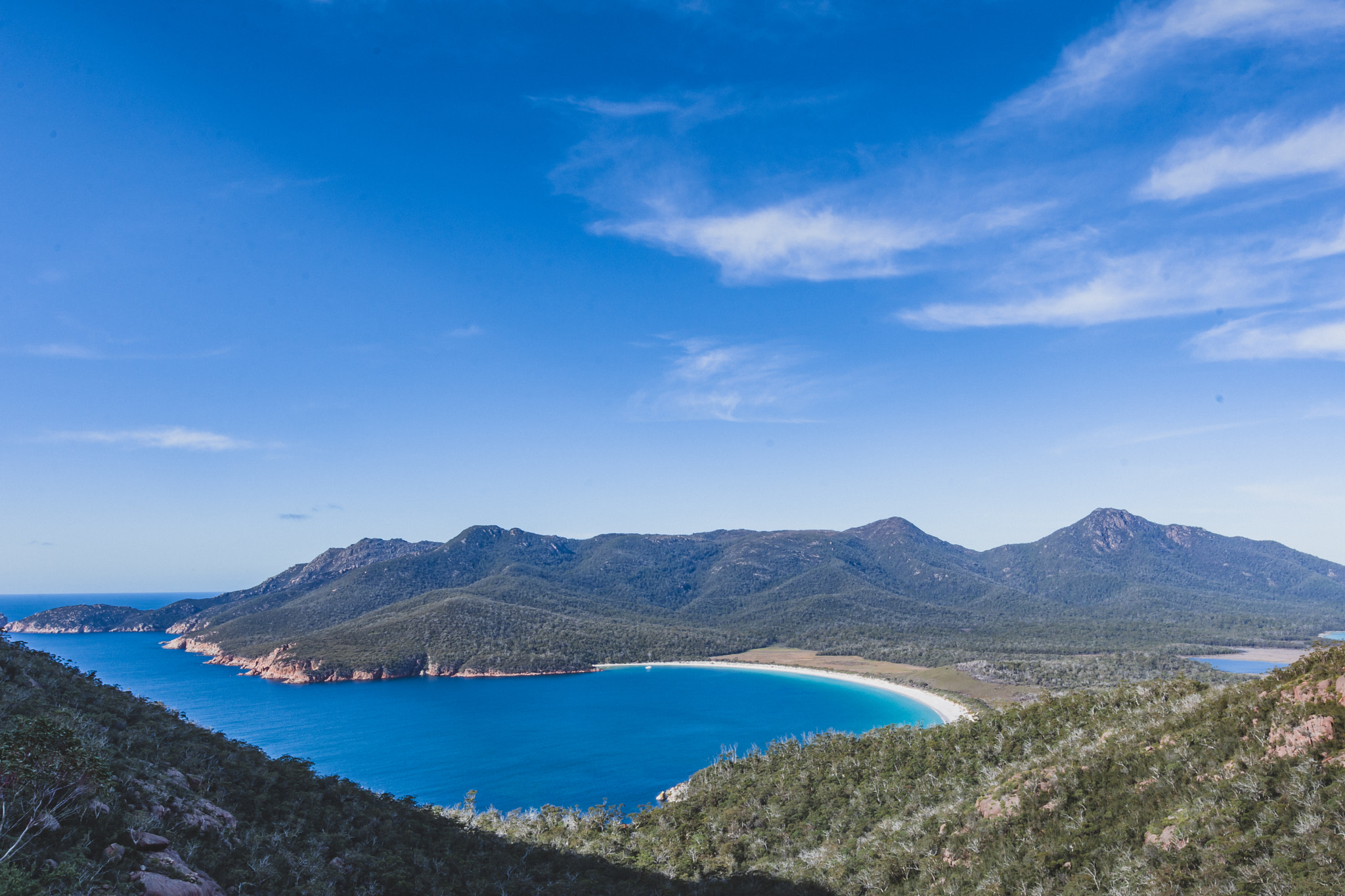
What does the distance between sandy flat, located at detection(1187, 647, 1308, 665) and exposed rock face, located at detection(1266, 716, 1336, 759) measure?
17622 cm

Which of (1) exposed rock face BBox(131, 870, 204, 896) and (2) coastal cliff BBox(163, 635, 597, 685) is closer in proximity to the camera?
(1) exposed rock face BBox(131, 870, 204, 896)

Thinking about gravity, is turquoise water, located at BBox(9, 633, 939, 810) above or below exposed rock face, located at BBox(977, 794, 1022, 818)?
below

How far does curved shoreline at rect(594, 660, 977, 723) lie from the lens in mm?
98438

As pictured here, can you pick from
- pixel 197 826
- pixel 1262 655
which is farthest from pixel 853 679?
pixel 197 826

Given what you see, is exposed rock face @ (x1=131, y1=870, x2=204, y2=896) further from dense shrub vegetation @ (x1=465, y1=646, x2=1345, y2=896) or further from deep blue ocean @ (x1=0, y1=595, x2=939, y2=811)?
deep blue ocean @ (x1=0, y1=595, x2=939, y2=811)

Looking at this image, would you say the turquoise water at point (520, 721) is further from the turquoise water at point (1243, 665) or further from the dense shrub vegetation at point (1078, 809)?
the turquoise water at point (1243, 665)

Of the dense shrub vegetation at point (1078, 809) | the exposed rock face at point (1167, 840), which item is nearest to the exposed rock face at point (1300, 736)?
the dense shrub vegetation at point (1078, 809)

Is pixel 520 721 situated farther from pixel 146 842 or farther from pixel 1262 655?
pixel 1262 655

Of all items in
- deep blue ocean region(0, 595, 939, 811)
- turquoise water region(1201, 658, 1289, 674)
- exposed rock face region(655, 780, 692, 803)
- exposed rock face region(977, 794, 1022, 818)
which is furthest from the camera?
turquoise water region(1201, 658, 1289, 674)

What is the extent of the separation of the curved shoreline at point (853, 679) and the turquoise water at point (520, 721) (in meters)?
3.12

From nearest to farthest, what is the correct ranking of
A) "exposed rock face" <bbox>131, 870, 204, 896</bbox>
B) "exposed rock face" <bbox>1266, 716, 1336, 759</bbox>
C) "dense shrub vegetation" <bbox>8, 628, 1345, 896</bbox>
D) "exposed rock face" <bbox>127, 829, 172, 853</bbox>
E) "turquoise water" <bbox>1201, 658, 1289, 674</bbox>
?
1. "exposed rock face" <bbox>131, 870, 204, 896</bbox>
2. "dense shrub vegetation" <bbox>8, 628, 1345, 896</bbox>
3. "exposed rock face" <bbox>127, 829, 172, 853</bbox>
4. "exposed rock face" <bbox>1266, 716, 1336, 759</bbox>
5. "turquoise water" <bbox>1201, 658, 1289, 674</bbox>

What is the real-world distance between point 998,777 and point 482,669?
144 metres

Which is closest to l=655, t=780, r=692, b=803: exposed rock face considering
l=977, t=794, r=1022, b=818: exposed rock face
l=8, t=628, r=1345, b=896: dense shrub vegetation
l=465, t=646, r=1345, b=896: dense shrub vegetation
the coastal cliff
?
l=465, t=646, r=1345, b=896: dense shrub vegetation

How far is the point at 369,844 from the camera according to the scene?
20.4 m
